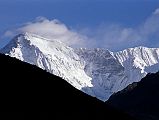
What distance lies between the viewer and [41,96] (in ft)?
406

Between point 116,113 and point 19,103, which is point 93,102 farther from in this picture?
point 19,103

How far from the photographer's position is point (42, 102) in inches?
4707

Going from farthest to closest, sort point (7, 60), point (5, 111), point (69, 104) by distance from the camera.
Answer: point (7, 60), point (69, 104), point (5, 111)

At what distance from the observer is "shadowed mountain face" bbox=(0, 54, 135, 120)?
11206 centimetres

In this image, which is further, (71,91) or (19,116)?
(71,91)

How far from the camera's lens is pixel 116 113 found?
142 m

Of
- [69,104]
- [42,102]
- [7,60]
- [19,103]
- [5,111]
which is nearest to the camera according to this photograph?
[5,111]

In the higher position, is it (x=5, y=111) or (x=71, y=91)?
(x=71, y=91)

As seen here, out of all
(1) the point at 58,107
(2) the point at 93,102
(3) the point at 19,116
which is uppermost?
(2) the point at 93,102

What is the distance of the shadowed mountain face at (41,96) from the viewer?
11206cm

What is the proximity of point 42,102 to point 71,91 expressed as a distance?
73.6 feet

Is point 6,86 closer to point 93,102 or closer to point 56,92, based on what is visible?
point 56,92

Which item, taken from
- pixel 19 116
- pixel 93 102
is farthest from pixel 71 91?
pixel 19 116

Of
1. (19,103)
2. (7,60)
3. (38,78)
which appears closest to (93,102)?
(38,78)
